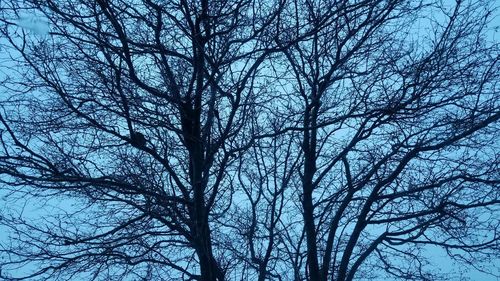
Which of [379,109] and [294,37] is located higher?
[294,37]

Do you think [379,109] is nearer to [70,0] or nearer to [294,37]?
[294,37]

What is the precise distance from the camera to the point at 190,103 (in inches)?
267

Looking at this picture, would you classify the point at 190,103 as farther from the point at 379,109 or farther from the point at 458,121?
the point at 458,121

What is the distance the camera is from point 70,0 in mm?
6211

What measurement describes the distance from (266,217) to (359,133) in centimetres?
149

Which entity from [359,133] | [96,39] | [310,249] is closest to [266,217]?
[310,249]

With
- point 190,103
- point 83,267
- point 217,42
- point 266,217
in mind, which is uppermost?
point 217,42

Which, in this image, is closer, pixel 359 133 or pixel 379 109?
pixel 379 109

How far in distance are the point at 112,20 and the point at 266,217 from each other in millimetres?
2923

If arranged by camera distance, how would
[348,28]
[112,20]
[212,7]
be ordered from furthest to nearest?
[348,28] < [212,7] < [112,20]

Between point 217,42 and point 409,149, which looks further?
point 409,149

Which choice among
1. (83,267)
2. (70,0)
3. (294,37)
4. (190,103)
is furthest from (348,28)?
(83,267)

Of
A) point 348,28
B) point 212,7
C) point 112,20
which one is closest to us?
point 112,20

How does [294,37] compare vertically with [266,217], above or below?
above
